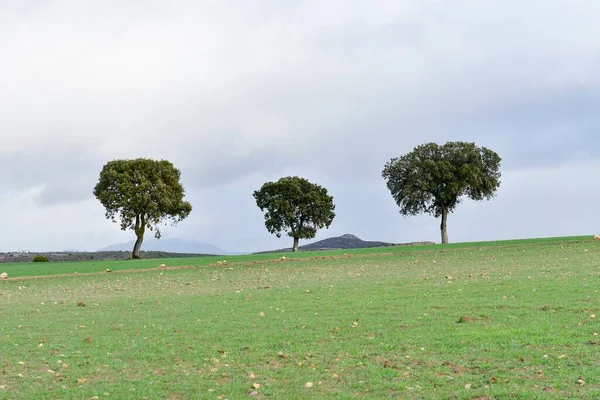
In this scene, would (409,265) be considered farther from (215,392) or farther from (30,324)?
(215,392)

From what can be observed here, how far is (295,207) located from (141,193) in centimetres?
2640

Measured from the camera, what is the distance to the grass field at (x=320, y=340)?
1036 cm

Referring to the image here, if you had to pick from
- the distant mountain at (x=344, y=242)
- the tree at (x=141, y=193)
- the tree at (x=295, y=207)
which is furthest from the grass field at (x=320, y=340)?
the distant mountain at (x=344, y=242)

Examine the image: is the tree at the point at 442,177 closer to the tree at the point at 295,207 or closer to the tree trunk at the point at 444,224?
the tree trunk at the point at 444,224

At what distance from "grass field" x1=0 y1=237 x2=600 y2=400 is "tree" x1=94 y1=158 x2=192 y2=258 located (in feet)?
160

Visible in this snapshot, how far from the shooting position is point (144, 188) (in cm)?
7869

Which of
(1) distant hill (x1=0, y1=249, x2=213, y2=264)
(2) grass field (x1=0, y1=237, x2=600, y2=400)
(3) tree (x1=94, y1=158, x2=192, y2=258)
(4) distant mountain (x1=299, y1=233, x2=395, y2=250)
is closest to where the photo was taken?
(2) grass field (x1=0, y1=237, x2=600, y2=400)

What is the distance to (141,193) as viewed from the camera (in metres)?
78.4

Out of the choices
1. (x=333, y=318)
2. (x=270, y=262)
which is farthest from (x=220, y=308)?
(x=270, y=262)

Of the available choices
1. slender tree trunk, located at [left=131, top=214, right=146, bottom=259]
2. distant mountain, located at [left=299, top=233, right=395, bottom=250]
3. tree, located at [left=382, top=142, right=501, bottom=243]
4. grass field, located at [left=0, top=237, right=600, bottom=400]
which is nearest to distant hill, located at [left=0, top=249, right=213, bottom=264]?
slender tree trunk, located at [left=131, top=214, right=146, bottom=259]

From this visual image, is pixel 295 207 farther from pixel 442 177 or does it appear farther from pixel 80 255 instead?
pixel 80 255

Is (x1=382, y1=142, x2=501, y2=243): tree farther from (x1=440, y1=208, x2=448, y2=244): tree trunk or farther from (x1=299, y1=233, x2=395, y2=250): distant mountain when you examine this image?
(x1=299, y1=233, x2=395, y2=250): distant mountain

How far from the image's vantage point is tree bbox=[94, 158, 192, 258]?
256ft

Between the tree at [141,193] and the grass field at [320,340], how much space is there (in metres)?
48.7
